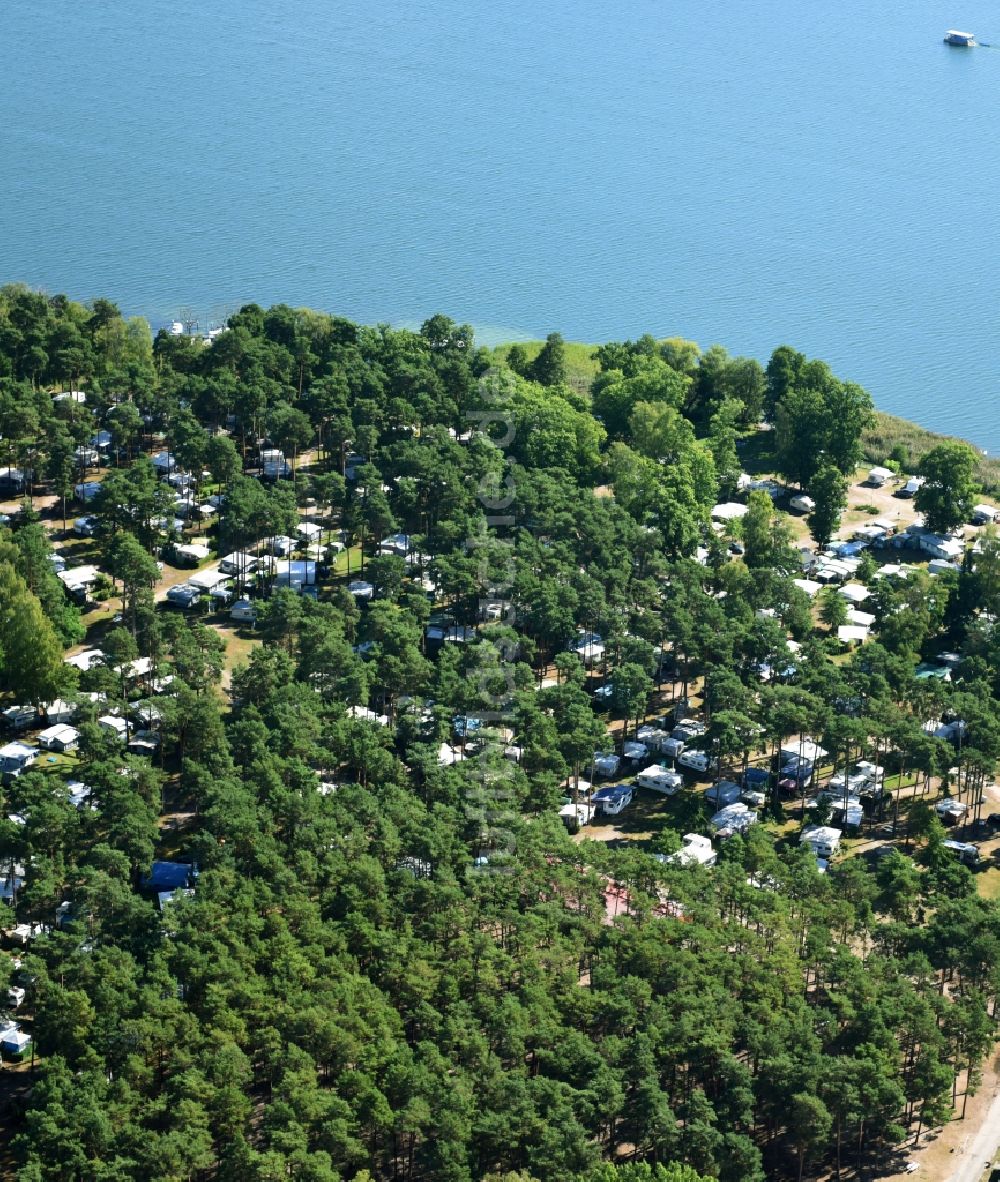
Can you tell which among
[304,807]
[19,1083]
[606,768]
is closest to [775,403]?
[606,768]

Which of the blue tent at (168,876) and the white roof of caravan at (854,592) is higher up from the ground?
the white roof of caravan at (854,592)

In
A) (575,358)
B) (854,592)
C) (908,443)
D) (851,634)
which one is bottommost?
(851,634)

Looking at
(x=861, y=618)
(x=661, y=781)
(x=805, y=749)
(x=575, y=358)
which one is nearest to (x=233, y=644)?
(x=661, y=781)

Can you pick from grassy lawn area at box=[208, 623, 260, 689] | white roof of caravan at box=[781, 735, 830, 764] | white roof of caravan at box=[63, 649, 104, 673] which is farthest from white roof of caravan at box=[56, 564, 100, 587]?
white roof of caravan at box=[781, 735, 830, 764]

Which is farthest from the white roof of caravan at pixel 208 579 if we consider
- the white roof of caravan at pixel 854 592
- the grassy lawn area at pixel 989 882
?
the grassy lawn area at pixel 989 882

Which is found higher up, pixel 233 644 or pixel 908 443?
pixel 908 443

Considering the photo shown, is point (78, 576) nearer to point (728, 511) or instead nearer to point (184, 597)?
point (184, 597)

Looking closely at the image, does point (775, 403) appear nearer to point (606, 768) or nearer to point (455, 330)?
point (455, 330)

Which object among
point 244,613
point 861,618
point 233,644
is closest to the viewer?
point 233,644

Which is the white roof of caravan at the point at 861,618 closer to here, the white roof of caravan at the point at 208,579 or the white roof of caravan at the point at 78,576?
the white roof of caravan at the point at 208,579

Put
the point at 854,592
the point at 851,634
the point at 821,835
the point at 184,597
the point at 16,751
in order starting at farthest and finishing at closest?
the point at 854,592 → the point at 851,634 → the point at 184,597 → the point at 16,751 → the point at 821,835

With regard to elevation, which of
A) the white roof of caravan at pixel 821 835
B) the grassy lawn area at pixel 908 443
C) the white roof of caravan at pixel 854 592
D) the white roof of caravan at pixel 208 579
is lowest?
A: the white roof of caravan at pixel 821 835
